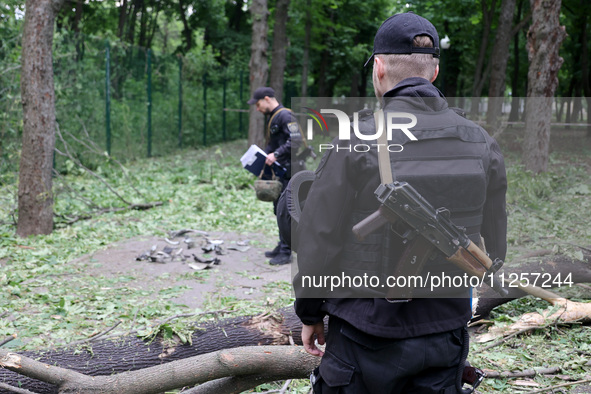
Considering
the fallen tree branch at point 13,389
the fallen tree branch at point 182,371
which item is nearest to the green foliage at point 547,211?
the fallen tree branch at point 182,371

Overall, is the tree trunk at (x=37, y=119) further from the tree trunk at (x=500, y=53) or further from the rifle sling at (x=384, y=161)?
the tree trunk at (x=500, y=53)

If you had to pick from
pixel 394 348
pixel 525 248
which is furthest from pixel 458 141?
pixel 525 248

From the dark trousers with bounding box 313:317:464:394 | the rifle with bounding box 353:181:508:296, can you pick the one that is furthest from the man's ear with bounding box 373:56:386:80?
the dark trousers with bounding box 313:317:464:394

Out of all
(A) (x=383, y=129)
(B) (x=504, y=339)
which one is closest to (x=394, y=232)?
(A) (x=383, y=129)

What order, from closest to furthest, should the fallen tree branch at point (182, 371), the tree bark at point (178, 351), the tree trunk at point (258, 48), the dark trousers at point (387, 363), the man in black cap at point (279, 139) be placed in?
the dark trousers at point (387, 363) → the fallen tree branch at point (182, 371) → the tree bark at point (178, 351) → the man in black cap at point (279, 139) → the tree trunk at point (258, 48)

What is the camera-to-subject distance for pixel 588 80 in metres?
21.2

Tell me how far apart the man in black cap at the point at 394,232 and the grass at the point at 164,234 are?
1.79m

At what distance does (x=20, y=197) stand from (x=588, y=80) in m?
20.3

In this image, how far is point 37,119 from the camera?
23.9 ft

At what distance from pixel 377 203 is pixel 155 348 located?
2.23 m

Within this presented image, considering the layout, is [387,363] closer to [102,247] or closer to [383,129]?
[383,129]

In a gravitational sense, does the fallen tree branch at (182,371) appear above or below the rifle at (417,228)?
below

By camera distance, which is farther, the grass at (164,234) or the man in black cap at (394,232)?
the grass at (164,234)

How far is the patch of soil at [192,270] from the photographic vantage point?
19.0ft
